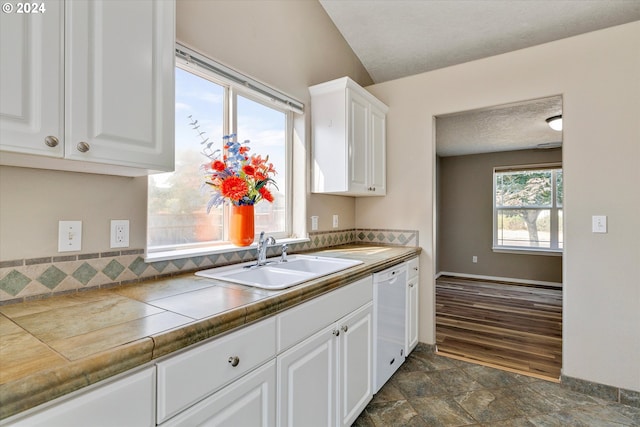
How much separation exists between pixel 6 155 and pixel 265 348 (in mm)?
975

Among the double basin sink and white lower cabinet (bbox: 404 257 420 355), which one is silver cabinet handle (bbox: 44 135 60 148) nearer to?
the double basin sink

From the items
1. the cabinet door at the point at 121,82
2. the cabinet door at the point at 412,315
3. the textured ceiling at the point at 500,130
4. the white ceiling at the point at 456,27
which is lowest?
the cabinet door at the point at 412,315

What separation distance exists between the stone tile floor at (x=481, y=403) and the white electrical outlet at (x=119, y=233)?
1596 mm

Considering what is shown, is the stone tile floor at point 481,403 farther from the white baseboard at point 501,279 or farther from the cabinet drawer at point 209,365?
the white baseboard at point 501,279

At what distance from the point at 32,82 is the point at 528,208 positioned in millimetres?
6309

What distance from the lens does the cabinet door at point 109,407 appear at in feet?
2.11

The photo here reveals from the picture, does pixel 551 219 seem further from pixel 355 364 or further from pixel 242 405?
pixel 242 405

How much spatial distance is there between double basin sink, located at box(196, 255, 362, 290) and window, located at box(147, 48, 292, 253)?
0.90 ft

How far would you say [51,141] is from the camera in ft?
2.95

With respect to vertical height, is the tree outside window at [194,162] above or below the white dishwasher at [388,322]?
above

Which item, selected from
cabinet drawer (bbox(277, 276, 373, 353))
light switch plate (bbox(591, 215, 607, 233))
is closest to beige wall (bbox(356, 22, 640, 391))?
light switch plate (bbox(591, 215, 607, 233))

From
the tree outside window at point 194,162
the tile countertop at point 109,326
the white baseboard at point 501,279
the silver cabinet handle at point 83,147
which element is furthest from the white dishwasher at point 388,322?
the white baseboard at point 501,279

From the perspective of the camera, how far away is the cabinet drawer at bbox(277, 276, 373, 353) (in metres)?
1.25

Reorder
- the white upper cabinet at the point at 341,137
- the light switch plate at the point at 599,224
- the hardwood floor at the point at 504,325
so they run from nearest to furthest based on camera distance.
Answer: the light switch plate at the point at 599,224 → the white upper cabinet at the point at 341,137 → the hardwood floor at the point at 504,325
